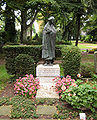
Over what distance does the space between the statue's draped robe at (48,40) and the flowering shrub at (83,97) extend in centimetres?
271

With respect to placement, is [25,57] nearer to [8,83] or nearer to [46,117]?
[8,83]

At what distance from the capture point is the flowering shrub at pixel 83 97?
3898mm

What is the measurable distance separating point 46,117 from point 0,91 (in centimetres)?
289

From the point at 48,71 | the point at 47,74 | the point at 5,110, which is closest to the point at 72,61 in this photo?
the point at 48,71

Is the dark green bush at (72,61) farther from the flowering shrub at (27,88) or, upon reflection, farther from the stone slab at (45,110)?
the stone slab at (45,110)

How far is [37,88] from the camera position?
5.62 m

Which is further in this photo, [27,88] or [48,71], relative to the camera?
[48,71]

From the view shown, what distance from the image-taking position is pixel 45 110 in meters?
4.25

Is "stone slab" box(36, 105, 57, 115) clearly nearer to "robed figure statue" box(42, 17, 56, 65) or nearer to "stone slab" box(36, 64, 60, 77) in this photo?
"stone slab" box(36, 64, 60, 77)

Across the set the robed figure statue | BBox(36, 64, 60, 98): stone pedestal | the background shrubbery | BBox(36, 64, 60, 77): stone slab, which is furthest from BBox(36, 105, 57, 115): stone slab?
the background shrubbery

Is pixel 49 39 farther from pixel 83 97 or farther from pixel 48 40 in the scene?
pixel 83 97

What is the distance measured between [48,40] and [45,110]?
3378 mm

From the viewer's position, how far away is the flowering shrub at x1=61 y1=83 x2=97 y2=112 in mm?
3898

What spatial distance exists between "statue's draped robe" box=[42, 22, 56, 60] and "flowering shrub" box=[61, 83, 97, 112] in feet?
8.88
